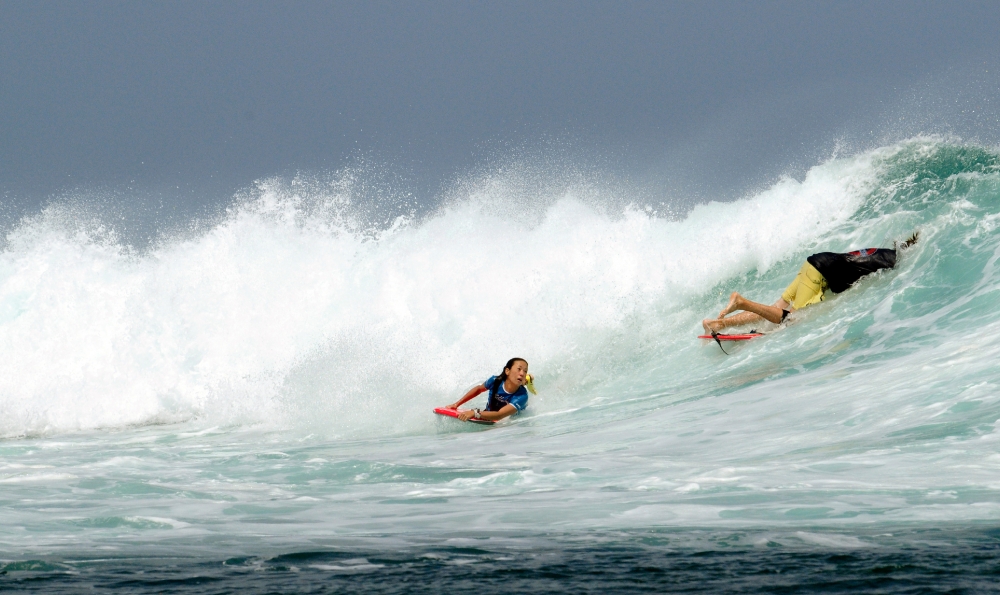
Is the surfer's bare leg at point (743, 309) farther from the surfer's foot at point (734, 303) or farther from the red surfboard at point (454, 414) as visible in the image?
the red surfboard at point (454, 414)

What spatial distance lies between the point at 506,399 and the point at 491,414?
15.2 inches

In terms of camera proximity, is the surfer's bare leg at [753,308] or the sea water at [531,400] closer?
the sea water at [531,400]

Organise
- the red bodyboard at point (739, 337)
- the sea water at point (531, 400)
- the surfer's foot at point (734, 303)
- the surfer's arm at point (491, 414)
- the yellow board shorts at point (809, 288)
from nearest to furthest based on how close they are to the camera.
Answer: the sea water at point (531, 400) < the surfer's arm at point (491, 414) < the red bodyboard at point (739, 337) < the surfer's foot at point (734, 303) < the yellow board shorts at point (809, 288)

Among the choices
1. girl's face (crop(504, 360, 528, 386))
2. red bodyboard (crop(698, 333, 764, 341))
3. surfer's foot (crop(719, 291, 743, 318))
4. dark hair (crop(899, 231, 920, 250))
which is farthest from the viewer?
dark hair (crop(899, 231, 920, 250))

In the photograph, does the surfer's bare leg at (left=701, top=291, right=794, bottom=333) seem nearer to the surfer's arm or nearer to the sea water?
the sea water

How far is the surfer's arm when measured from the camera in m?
11.7

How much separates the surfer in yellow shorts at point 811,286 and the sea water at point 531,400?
0.22m

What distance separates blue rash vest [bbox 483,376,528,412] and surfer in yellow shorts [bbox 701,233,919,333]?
3103 millimetres

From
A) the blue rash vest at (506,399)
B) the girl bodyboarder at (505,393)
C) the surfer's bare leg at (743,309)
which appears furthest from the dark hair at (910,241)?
the blue rash vest at (506,399)

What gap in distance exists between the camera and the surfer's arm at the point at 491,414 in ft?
38.3

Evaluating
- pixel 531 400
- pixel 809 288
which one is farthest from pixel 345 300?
pixel 809 288

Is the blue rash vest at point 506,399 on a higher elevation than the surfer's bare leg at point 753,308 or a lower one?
lower

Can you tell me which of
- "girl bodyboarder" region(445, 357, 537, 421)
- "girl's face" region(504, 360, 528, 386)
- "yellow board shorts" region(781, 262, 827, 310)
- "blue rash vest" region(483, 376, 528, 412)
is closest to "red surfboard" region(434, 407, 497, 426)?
"girl bodyboarder" region(445, 357, 537, 421)

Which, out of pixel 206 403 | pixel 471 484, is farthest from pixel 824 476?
pixel 206 403
